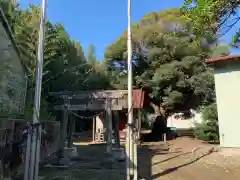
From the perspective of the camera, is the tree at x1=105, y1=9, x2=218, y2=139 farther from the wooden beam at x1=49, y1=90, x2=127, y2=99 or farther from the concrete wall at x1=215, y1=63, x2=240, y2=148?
the wooden beam at x1=49, y1=90, x2=127, y2=99

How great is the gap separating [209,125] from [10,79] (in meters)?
14.1

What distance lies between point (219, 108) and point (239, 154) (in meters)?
2.27

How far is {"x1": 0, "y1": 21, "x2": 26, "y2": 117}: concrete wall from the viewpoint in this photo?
6039mm

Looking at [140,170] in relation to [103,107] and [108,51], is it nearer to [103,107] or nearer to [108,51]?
[103,107]

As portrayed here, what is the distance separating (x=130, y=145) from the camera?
7.70 metres

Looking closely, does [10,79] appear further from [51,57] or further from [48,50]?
[51,57]

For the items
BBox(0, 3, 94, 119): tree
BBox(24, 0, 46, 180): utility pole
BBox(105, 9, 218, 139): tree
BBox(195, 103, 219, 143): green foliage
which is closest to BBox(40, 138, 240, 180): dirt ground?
BBox(24, 0, 46, 180): utility pole

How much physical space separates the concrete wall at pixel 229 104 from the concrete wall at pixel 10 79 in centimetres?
917

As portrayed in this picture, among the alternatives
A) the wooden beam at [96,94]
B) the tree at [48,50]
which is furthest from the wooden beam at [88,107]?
the tree at [48,50]

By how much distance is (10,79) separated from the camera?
6.46m

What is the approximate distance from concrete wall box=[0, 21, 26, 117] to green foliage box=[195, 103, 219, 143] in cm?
1295

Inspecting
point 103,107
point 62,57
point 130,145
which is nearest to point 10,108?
point 130,145

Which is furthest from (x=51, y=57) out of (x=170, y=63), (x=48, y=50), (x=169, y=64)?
(x=170, y=63)

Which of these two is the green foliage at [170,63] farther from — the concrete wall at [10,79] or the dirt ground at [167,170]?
the concrete wall at [10,79]
